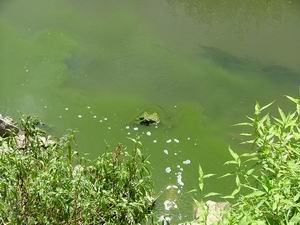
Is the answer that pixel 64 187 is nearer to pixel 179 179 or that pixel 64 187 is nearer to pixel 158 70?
pixel 179 179

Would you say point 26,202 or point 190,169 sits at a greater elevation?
point 26,202

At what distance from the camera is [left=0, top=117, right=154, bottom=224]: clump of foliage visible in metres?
2.93

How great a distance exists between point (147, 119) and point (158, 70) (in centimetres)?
114

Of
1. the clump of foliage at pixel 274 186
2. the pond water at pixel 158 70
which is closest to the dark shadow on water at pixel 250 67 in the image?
the pond water at pixel 158 70

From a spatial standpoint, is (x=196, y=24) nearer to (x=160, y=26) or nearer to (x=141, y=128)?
(x=160, y=26)

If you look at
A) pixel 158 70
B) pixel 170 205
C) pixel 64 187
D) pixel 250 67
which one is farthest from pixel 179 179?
pixel 250 67

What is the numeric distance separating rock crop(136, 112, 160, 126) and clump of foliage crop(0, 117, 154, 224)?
241 centimetres

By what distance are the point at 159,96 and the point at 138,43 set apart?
1.21m

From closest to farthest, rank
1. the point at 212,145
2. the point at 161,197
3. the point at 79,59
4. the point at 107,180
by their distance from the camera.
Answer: the point at 107,180, the point at 161,197, the point at 212,145, the point at 79,59

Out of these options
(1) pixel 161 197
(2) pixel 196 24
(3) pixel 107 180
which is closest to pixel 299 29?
(2) pixel 196 24

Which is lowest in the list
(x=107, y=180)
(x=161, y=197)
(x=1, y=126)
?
(x=161, y=197)

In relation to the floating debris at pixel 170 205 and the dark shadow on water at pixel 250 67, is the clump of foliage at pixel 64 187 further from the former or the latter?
the dark shadow on water at pixel 250 67

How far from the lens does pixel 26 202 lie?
2.94m

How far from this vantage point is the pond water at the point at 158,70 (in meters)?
5.62
